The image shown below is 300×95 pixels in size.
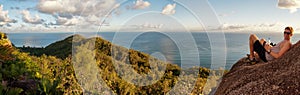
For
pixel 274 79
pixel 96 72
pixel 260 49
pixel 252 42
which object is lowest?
pixel 96 72

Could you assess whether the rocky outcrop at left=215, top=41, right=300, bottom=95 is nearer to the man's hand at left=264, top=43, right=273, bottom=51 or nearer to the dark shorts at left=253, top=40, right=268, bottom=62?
the dark shorts at left=253, top=40, right=268, bottom=62

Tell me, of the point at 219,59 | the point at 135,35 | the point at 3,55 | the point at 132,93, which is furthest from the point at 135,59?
the point at 3,55

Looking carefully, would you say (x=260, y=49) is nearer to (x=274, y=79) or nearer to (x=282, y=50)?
(x=282, y=50)

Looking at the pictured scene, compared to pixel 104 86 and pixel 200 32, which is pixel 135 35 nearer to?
pixel 200 32

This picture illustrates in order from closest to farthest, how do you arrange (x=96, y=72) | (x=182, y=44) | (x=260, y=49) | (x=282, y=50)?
(x=282, y=50) → (x=260, y=49) → (x=182, y=44) → (x=96, y=72)

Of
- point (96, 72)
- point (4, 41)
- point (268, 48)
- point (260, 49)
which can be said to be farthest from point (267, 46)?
point (4, 41)

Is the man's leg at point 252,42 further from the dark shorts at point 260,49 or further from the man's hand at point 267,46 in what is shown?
the man's hand at point 267,46
